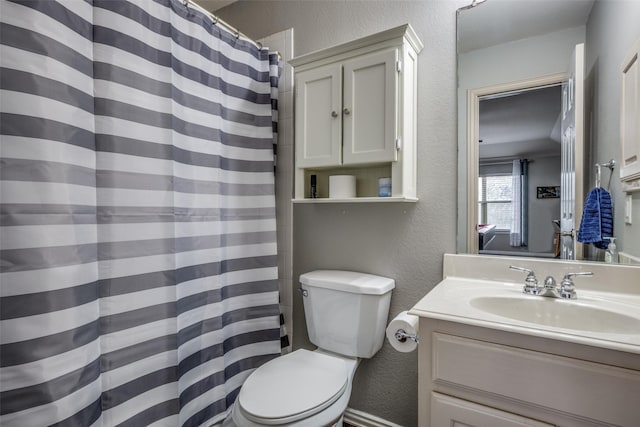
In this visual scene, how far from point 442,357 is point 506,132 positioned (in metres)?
0.89

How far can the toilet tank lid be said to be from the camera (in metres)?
1.37

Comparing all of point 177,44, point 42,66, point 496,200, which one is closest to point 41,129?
point 42,66

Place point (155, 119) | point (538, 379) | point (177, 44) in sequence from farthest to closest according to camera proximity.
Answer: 1. point (177, 44)
2. point (155, 119)
3. point (538, 379)

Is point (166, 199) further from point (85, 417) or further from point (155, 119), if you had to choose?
point (85, 417)

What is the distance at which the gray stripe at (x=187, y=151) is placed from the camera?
40.4 inches

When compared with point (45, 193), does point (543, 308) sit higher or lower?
lower

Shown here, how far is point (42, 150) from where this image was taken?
2.76 feet

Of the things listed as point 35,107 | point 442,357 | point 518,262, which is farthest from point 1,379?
point 518,262

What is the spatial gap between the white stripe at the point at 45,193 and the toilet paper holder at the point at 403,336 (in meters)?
1.03

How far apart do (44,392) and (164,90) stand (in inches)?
38.4

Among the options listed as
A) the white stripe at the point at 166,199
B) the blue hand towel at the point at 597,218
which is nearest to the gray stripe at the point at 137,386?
the white stripe at the point at 166,199

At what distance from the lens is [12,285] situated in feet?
2.64

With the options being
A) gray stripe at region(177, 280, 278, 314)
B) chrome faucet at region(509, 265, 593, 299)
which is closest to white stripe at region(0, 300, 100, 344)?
gray stripe at region(177, 280, 278, 314)

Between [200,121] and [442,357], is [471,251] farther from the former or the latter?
[200,121]
